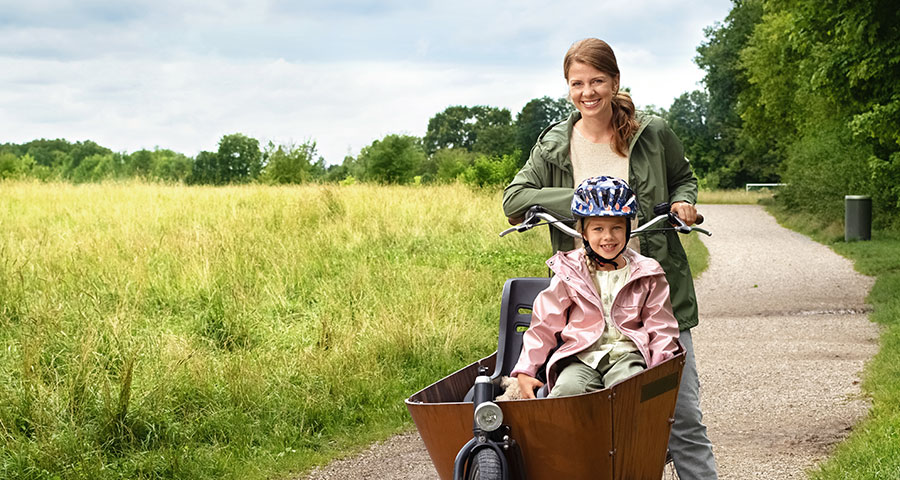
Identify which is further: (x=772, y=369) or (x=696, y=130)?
(x=696, y=130)

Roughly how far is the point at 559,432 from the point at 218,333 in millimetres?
6635

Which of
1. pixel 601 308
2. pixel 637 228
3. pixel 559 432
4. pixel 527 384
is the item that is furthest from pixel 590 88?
pixel 559 432

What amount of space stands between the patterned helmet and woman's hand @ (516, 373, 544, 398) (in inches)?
23.2

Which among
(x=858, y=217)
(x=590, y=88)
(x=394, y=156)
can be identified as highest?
(x=394, y=156)

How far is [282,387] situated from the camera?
7.31m

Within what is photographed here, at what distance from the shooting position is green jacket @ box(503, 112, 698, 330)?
3699 millimetres

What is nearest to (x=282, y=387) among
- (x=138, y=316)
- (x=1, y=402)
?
(x=1, y=402)

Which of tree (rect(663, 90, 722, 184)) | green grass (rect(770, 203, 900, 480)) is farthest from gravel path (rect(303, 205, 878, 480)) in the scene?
tree (rect(663, 90, 722, 184))

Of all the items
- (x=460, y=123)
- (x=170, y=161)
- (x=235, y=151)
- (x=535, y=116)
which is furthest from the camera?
(x=460, y=123)

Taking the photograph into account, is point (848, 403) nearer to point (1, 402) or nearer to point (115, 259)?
point (1, 402)

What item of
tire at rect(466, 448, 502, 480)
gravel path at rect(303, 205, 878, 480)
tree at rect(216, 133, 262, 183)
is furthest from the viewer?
tree at rect(216, 133, 262, 183)

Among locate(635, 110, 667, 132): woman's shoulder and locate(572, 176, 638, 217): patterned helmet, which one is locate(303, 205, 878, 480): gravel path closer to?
locate(635, 110, 667, 132): woman's shoulder

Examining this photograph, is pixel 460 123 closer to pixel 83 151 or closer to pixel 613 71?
pixel 83 151

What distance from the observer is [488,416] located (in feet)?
9.43
